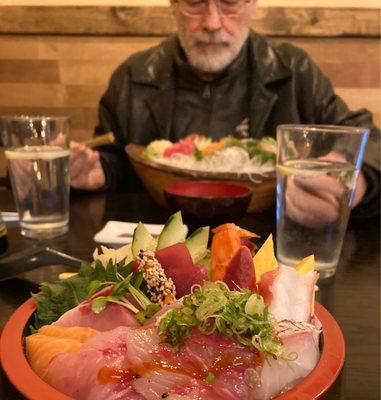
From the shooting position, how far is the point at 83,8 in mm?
2232

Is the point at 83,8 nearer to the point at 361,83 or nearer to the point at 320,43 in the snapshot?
the point at 320,43

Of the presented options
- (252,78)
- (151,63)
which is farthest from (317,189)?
(151,63)

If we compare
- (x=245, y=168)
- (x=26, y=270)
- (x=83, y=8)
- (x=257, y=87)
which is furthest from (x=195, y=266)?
(x=83, y=8)

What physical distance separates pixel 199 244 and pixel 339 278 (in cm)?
40

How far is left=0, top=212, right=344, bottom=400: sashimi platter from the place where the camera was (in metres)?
0.38

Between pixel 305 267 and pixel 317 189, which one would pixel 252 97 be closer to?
pixel 317 189

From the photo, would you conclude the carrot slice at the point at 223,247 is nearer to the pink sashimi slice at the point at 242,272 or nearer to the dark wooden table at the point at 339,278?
the pink sashimi slice at the point at 242,272

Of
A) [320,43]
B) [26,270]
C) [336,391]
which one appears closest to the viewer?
[336,391]

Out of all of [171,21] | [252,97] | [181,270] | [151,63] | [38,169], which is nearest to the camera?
[181,270]

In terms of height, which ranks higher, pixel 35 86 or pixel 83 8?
pixel 83 8

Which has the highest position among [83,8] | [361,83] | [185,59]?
[83,8]

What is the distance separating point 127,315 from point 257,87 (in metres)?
1.72

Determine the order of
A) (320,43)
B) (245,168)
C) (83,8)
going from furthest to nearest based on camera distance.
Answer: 1. (320,43)
2. (83,8)
3. (245,168)

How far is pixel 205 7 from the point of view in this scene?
1.81 metres
